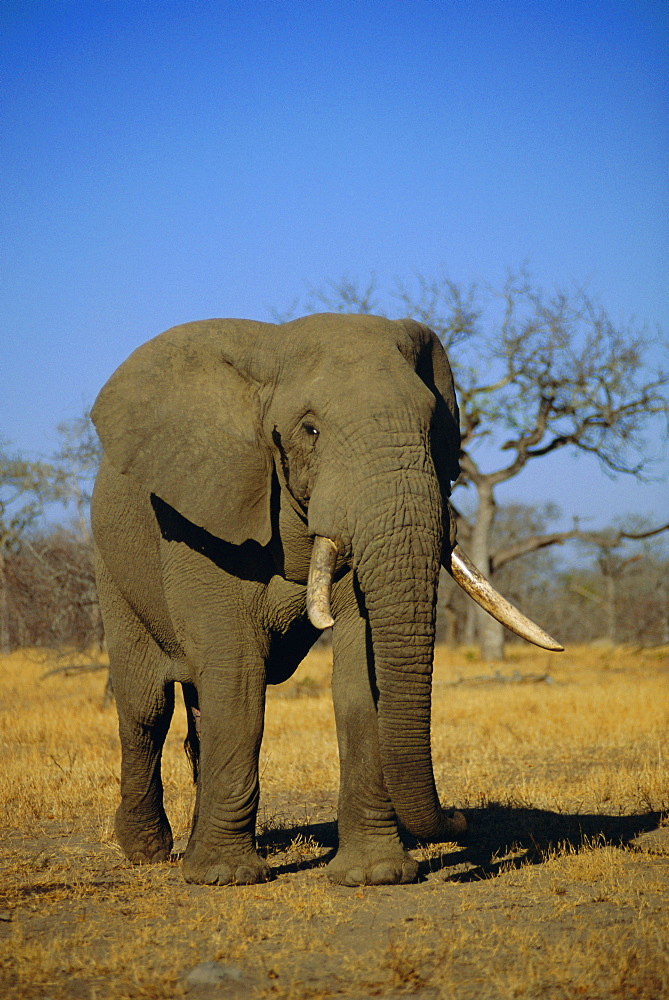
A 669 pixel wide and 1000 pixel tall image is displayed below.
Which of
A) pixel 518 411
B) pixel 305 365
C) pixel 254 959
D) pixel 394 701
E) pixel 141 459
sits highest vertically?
pixel 518 411

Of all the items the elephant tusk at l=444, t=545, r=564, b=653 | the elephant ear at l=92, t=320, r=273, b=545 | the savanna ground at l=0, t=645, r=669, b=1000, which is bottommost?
the savanna ground at l=0, t=645, r=669, b=1000

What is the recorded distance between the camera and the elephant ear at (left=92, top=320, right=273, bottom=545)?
17.6 ft

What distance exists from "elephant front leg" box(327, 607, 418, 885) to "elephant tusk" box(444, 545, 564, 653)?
640mm

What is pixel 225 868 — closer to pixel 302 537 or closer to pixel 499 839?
pixel 302 537

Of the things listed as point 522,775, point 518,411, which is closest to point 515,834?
point 522,775

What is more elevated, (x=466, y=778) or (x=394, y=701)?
(x=394, y=701)

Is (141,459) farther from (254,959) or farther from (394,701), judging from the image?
(254,959)

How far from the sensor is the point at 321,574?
16.0ft

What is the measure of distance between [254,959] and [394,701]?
49.8 inches

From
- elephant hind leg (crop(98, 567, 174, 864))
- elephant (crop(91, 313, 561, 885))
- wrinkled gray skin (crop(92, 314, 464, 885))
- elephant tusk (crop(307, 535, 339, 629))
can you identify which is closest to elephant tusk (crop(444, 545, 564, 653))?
elephant (crop(91, 313, 561, 885))

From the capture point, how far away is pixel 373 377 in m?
5.04

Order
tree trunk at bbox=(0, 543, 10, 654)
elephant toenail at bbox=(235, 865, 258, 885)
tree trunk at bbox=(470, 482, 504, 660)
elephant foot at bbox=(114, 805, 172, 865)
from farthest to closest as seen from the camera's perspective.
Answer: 1. tree trunk at bbox=(470, 482, 504, 660)
2. tree trunk at bbox=(0, 543, 10, 654)
3. elephant foot at bbox=(114, 805, 172, 865)
4. elephant toenail at bbox=(235, 865, 258, 885)

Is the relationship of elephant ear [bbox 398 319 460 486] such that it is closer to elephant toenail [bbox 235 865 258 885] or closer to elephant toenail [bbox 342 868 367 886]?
elephant toenail [bbox 342 868 367 886]

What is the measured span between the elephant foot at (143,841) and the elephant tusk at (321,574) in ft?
8.47
